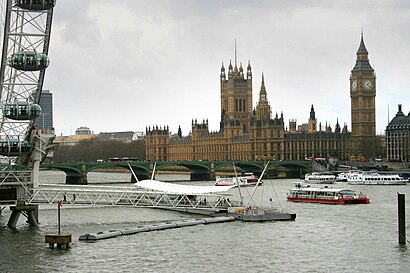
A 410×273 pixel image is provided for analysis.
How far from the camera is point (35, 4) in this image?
48.5m

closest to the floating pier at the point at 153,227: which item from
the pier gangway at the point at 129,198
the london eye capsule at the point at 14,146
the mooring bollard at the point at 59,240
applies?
the pier gangway at the point at 129,198

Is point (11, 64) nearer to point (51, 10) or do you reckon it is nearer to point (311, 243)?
point (51, 10)

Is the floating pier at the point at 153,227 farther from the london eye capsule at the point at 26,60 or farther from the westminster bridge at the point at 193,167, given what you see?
the westminster bridge at the point at 193,167

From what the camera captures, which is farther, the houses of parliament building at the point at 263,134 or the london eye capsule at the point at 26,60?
the houses of parliament building at the point at 263,134

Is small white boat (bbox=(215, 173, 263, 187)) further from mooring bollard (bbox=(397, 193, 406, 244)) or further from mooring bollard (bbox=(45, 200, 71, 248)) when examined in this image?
mooring bollard (bbox=(45, 200, 71, 248))

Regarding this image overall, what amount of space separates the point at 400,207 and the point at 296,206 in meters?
26.2

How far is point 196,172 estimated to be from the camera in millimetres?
131000

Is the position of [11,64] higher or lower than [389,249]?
higher

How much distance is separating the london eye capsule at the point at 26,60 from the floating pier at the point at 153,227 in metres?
10.9

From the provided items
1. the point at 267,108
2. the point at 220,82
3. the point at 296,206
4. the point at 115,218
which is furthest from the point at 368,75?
the point at 115,218

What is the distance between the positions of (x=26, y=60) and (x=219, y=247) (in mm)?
16434

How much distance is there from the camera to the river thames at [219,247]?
36812 millimetres

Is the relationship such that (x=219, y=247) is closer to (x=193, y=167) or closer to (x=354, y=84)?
(x=193, y=167)

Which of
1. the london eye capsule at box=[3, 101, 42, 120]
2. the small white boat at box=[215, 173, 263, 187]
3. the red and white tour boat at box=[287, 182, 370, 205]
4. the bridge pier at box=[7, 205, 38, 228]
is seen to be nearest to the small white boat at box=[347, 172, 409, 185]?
the small white boat at box=[215, 173, 263, 187]
